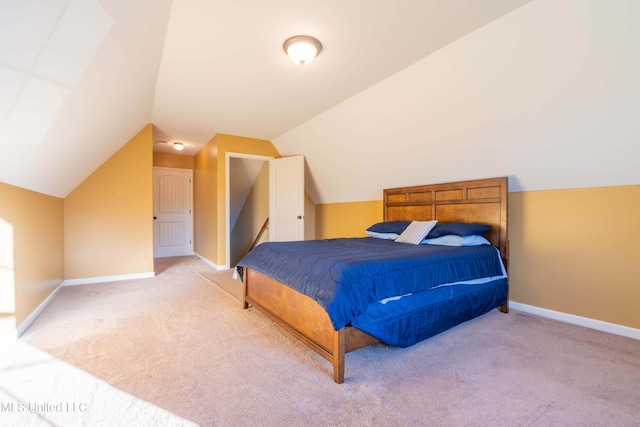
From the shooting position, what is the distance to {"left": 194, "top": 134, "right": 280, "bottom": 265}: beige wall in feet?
15.7

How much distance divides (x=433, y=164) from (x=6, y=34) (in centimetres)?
351

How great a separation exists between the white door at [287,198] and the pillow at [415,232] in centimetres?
195

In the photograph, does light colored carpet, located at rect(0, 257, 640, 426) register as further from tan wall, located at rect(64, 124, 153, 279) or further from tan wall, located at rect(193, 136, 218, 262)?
tan wall, located at rect(193, 136, 218, 262)

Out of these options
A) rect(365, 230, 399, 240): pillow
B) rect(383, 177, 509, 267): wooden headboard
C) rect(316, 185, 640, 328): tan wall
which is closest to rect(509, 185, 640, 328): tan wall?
rect(316, 185, 640, 328): tan wall

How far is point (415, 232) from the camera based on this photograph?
317 cm

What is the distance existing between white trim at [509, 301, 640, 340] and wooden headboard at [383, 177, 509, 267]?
50cm

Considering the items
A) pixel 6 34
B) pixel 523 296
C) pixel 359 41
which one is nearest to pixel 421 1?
pixel 359 41

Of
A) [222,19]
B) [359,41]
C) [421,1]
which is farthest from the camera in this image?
[359,41]

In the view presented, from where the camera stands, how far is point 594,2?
5.49 ft

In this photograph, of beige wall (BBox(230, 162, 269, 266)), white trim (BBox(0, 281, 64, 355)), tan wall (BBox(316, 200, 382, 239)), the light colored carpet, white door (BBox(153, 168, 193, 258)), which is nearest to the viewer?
the light colored carpet

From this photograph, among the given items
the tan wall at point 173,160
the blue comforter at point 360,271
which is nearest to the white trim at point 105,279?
the blue comforter at point 360,271

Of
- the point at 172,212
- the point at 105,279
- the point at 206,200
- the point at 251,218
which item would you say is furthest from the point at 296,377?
the point at 172,212

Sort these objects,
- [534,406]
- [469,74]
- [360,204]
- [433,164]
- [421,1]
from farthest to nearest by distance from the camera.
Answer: [360,204]
[433,164]
[469,74]
[421,1]
[534,406]

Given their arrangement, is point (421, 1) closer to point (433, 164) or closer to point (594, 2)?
point (594, 2)
